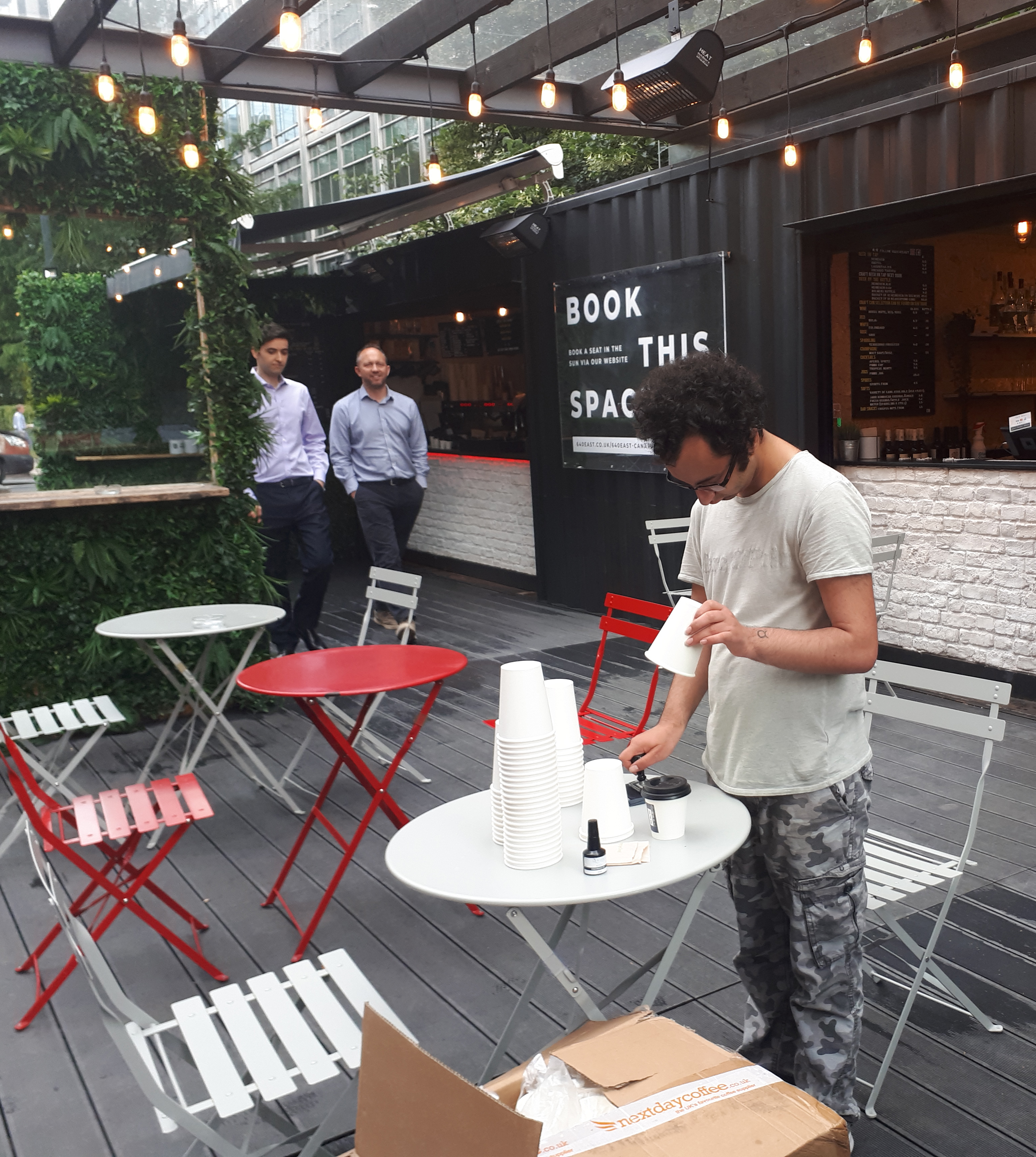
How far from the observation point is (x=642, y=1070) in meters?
1.57

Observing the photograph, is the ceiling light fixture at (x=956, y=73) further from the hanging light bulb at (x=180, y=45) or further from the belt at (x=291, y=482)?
the belt at (x=291, y=482)

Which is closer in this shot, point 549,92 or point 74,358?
point 549,92

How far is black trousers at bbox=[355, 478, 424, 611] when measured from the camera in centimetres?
727

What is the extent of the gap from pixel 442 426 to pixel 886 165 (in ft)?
18.3

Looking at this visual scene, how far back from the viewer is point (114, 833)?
2898mm

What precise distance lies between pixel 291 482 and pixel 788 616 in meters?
4.73

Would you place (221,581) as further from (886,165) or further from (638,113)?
(886,165)

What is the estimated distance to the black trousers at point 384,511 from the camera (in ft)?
23.8

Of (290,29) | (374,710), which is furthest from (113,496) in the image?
(290,29)

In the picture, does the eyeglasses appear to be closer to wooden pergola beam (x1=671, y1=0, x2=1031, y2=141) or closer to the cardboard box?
the cardboard box

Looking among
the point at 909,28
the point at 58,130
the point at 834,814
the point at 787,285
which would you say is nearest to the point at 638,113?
the point at 787,285

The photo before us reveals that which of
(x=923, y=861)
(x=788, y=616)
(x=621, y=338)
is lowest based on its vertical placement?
(x=923, y=861)

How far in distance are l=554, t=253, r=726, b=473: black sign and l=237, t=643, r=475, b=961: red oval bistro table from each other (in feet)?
10.3

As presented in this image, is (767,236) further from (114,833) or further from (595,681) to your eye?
(114,833)
